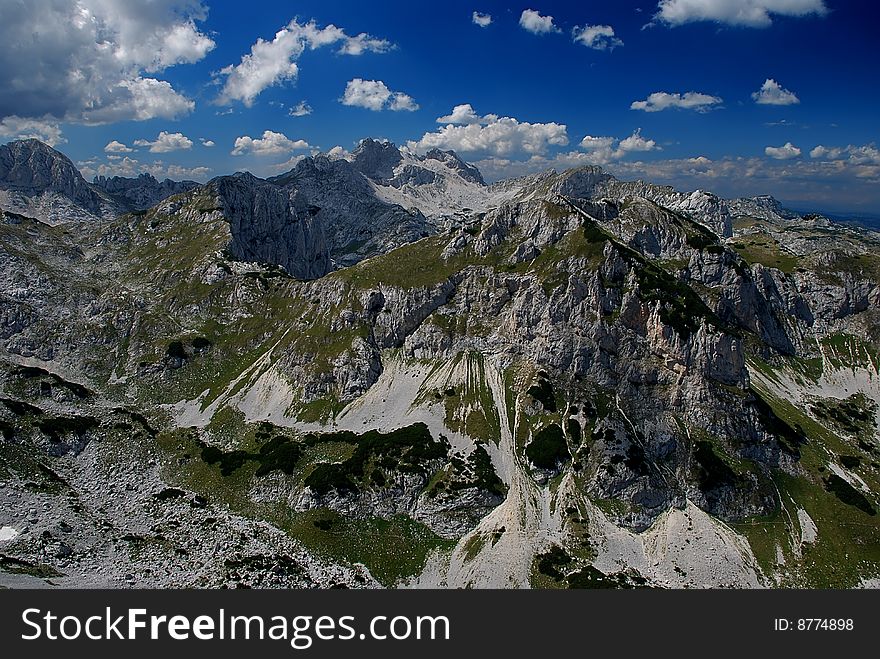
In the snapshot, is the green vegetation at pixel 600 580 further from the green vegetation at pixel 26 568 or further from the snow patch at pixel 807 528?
the green vegetation at pixel 26 568

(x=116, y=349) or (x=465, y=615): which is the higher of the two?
(x=116, y=349)

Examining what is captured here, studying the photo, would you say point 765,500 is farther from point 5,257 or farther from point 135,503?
point 5,257

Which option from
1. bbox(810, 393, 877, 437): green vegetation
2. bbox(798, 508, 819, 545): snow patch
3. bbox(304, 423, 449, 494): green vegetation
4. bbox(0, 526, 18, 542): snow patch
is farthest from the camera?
bbox(810, 393, 877, 437): green vegetation

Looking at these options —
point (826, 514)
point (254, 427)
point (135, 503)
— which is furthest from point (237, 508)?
point (826, 514)

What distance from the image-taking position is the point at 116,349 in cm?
15238

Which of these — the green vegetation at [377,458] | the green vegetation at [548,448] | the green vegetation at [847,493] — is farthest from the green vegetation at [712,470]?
the green vegetation at [377,458]

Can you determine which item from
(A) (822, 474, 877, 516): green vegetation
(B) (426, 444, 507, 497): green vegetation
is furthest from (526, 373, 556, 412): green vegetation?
(A) (822, 474, 877, 516): green vegetation

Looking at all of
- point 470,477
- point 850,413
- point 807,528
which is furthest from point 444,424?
point 850,413

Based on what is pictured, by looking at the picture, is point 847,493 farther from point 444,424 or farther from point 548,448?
point 444,424

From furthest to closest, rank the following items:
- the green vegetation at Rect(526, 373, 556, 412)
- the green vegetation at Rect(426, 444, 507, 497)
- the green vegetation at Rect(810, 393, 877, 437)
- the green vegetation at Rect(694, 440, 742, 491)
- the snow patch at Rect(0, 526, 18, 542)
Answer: the green vegetation at Rect(810, 393, 877, 437) → the green vegetation at Rect(526, 373, 556, 412) → the green vegetation at Rect(694, 440, 742, 491) → the green vegetation at Rect(426, 444, 507, 497) → the snow patch at Rect(0, 526, 18, 542)

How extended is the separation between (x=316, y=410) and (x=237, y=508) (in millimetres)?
33967

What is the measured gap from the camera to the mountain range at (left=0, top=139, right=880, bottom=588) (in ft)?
289

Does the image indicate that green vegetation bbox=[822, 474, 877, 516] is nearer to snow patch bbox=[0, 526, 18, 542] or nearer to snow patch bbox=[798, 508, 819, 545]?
snow patch bbox=[798, 508, 819, 545]

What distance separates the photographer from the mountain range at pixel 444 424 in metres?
88.1
